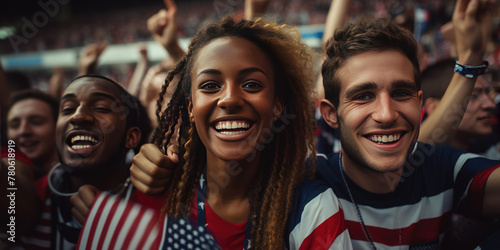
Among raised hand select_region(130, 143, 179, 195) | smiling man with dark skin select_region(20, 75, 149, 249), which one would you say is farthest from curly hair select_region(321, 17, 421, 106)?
smiling man with dark skin select_region(20, 75, 149, 249)

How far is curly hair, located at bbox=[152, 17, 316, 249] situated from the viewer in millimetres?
1352

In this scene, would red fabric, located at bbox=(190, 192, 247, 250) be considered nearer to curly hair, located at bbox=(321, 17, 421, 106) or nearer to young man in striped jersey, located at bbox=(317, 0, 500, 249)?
young man in striped jersey, located at bbox=(317, 0, 500, 249)

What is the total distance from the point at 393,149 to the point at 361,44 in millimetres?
465

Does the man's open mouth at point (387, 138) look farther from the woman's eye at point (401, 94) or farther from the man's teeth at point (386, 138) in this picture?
the woman's eye at point (401, 94)

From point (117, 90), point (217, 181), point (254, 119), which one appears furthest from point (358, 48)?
point (117, 90)

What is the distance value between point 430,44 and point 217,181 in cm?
431

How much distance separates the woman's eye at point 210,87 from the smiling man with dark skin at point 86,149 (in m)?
0.43

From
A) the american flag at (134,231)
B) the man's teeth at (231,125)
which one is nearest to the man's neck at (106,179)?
the american flag at (134,231)

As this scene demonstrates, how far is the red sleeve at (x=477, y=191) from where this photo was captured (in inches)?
51.3

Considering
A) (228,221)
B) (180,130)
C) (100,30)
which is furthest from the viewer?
(100,30)

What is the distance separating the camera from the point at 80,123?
1.39 meters

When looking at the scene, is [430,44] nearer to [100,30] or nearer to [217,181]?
[217,181]

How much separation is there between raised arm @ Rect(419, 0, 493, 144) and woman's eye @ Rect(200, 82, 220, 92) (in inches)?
40.8

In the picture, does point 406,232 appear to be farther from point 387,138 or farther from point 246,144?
point 246,144
